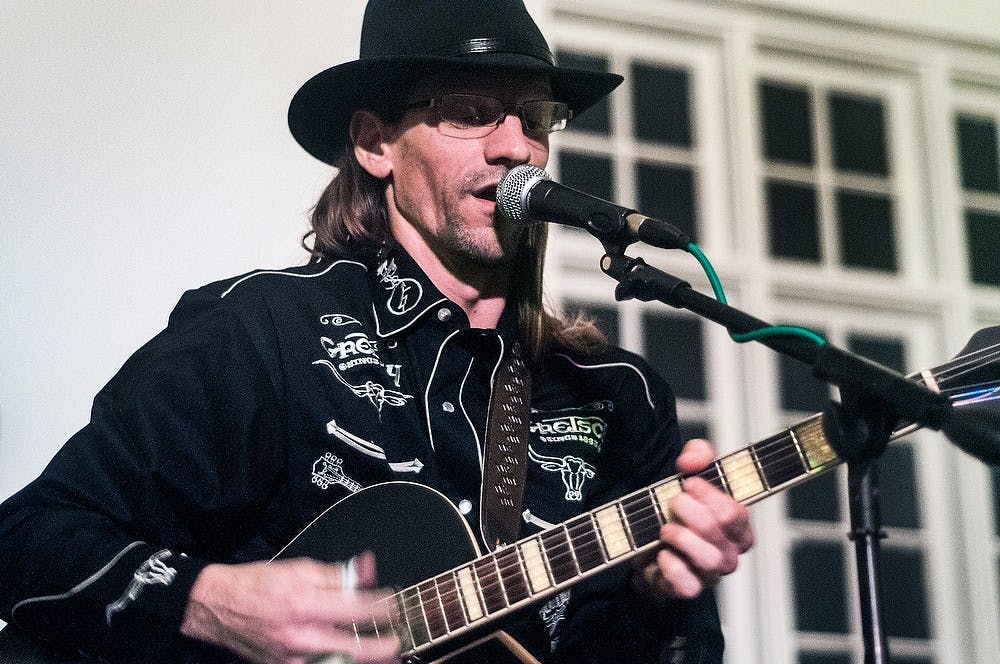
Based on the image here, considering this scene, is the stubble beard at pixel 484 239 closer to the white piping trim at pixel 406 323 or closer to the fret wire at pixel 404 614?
the white piping trim at pixel 406 323

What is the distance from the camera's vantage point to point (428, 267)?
9.05ft

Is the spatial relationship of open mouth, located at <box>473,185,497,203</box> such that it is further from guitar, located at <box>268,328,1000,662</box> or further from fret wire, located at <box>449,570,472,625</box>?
fret wire, located at <box>449,570,472,625</box>

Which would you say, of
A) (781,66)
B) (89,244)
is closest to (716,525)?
(89,244)

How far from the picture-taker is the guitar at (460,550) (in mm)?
2113

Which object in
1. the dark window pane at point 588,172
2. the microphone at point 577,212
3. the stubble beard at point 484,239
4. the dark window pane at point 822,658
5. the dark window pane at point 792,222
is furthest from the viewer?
the dark window pane at point 792,222

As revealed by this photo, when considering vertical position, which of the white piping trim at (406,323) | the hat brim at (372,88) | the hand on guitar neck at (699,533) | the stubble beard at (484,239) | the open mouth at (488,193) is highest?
the hat brim at (372,88)

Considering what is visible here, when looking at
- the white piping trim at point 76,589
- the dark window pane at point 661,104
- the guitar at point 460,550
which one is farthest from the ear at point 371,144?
the dark window pane at point 661,104

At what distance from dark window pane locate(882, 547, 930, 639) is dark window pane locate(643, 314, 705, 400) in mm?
992

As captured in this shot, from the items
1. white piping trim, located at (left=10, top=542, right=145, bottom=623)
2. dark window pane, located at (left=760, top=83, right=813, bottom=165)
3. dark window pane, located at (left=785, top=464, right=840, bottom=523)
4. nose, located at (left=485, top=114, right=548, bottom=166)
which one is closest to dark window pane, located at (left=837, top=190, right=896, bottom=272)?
Answer: dark window pane, located at (left=760, top=83, right=813, bottom=165)

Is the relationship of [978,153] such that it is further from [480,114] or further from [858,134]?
[480,114]

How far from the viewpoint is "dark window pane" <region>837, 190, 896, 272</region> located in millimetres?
5074

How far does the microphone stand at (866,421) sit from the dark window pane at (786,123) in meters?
3.41

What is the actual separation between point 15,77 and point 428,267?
50.6 inches

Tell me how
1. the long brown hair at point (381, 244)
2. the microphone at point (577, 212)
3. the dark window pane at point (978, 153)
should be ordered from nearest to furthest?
the microphone at point (577, 212) → the long brown hair at point (381, 244) → the dark window pane at point (978, 153)
